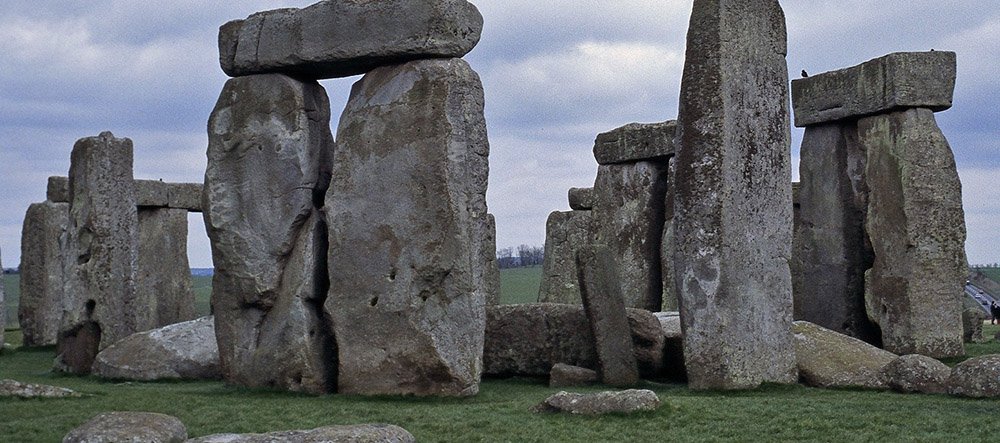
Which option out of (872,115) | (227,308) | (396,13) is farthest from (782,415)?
(872,115)

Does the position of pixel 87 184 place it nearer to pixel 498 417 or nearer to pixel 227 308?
pixel 227 308

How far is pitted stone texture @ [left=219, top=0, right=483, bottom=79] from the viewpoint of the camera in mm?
12930

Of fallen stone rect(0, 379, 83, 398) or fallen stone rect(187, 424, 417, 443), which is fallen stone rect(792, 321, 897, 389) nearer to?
fallen stone rect(187, 424, 417, 443)

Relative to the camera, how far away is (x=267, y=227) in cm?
1408

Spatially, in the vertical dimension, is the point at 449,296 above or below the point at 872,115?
below

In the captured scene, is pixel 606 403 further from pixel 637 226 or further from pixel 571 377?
pixel 637 226

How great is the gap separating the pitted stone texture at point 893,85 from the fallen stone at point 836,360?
11.9 feet

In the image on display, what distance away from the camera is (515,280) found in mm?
63562

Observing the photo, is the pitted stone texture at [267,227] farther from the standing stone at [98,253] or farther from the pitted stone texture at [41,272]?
the pitted stone texture at [41,272]

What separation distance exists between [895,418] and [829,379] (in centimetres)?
287

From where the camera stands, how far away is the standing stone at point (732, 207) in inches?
502

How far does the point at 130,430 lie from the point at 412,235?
4.55 m

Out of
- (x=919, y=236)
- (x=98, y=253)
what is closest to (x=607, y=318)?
(x=919, y=236)

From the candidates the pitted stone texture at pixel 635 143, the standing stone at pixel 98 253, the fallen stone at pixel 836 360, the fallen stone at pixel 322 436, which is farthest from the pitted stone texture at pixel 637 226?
the fallen stone at pixel 322 436
